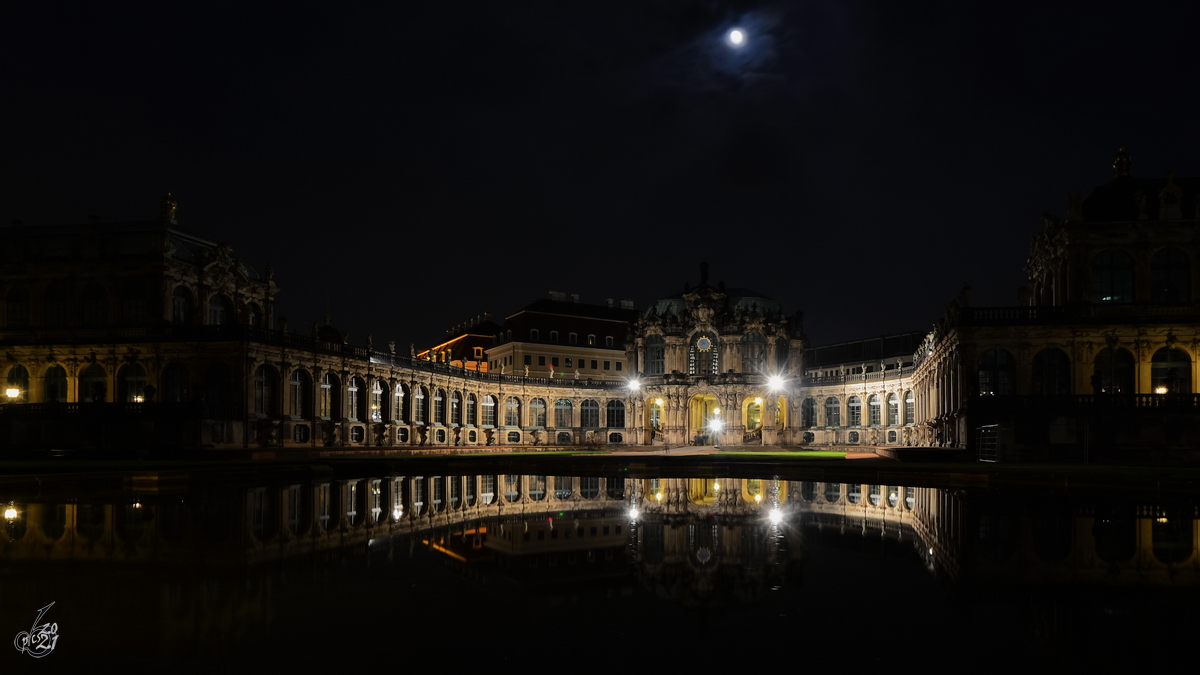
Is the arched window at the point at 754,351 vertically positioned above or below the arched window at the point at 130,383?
above

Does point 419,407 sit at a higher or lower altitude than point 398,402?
lower

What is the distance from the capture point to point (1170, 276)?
5572cm

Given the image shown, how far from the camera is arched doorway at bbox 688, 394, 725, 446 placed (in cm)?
9638

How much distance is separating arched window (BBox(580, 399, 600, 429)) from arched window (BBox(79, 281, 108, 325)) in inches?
2052

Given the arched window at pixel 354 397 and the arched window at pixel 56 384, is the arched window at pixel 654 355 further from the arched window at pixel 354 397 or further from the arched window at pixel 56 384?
the arched window at pixel 56 384

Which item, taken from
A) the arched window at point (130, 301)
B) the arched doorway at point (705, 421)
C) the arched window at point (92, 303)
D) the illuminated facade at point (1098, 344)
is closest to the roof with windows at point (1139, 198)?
the illuminated facade at point (1098, 344)

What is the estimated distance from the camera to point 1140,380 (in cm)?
5338

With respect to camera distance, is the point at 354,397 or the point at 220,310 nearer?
the point at 220,310

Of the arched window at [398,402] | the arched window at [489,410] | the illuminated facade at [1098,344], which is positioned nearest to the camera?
the illuminated facade at [1098,344]

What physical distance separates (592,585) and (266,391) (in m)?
55.3

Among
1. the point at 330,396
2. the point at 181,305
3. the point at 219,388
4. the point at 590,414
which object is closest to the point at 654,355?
the point at 590,414

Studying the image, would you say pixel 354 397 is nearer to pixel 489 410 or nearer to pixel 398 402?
pixel 398 402

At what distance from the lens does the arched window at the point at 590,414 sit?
10231 cm

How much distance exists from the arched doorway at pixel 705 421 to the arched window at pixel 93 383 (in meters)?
57.2
